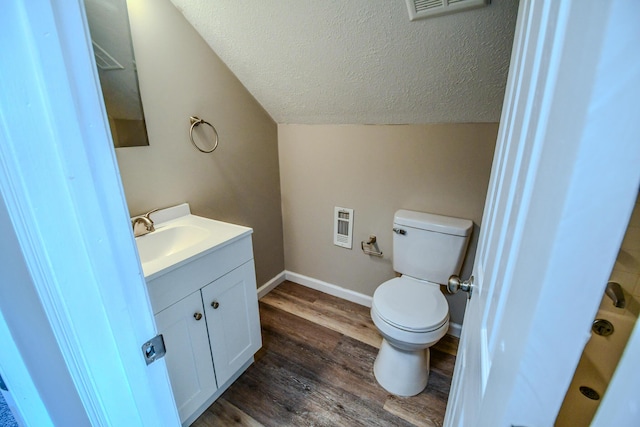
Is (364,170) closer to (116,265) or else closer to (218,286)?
(218,286)

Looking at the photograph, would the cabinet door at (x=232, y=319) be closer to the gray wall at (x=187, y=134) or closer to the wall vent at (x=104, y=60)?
the gray wall at (x=187, y=134)

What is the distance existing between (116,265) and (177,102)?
1.23 meters

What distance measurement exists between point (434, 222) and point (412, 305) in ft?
1.60

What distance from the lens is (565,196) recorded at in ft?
0.81

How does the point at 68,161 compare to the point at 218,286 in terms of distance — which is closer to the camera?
the point at 68,161

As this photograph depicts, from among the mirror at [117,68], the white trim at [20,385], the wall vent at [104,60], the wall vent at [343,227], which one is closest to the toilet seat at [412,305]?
the wall vent at [343,227]

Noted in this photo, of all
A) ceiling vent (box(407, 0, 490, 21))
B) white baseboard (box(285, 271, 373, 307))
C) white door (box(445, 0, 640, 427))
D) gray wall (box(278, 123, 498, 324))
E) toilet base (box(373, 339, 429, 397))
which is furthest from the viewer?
white baseboard (box(285, 271, 373, 307))

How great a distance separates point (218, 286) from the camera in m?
1.24

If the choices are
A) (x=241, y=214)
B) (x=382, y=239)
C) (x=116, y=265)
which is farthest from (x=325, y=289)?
(x=116, y=265)

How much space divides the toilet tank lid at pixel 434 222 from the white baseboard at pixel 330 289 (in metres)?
0.77

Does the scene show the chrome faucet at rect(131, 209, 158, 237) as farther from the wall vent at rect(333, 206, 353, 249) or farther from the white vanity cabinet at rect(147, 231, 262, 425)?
the wall vent at rect(333, 206, 353, 249)

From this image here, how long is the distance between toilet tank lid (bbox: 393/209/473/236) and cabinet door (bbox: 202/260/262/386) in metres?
0.94

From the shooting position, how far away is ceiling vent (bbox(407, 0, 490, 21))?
96cm

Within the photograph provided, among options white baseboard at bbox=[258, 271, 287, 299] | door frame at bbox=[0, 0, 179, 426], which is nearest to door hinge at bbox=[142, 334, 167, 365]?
door frame at bbox=[0, 0, 179, 426]
